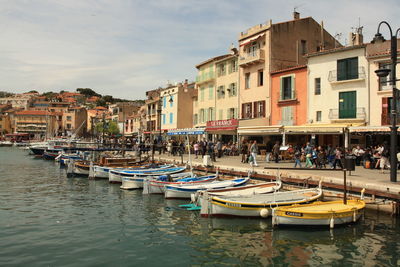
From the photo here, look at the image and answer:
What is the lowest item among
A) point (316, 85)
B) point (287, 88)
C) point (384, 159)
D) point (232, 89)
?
point (384, 159)

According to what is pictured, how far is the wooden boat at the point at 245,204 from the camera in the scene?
50.7ft

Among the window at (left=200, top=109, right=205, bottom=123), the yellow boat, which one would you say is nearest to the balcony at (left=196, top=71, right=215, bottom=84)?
the window at (left=200, top=109, right=205, bottom=123)

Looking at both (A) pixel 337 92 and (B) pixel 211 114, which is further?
(B) pixel 211 114

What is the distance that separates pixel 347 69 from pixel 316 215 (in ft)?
67.2

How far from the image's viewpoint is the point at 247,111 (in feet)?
134

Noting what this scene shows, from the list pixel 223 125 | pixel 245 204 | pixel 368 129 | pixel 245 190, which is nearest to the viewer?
pixel 245 204

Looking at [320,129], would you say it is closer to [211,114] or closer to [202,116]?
[211,114]

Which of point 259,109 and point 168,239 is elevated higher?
point 259,109

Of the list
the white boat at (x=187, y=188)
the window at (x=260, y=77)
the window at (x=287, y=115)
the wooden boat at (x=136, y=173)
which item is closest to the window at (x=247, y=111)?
the window at (x=260, y=77)

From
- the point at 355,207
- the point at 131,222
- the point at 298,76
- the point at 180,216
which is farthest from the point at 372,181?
the point at 298,76

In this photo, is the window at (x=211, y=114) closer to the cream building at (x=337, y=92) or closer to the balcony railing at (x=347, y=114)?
the cream building at (x=337, y=92)

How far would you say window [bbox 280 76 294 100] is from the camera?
3522 cm

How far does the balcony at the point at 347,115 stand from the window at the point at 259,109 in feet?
28.0

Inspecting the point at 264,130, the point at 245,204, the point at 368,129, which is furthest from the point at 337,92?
the point at 245,204
